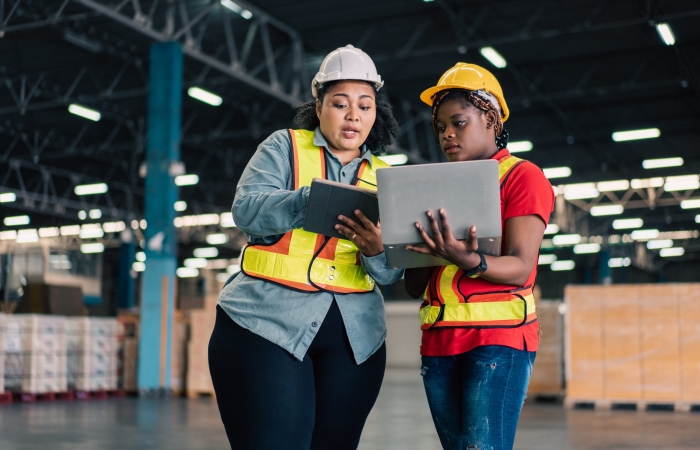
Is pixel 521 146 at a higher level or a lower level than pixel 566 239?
higher

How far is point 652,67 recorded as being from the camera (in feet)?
58.1

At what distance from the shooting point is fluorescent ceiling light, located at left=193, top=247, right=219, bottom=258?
4228 cm

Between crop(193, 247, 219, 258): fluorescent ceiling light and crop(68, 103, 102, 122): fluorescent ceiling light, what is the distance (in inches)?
865

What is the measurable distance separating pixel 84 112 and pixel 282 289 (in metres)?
18.9

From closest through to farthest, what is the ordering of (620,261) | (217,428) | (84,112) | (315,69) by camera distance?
(217,428) → (315,69) → (84,112) → (620,261)

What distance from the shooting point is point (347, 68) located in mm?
2553

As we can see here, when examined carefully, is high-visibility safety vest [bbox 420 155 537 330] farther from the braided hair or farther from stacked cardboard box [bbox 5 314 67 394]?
stacked cardboard box [bbox 5 314 67 394]

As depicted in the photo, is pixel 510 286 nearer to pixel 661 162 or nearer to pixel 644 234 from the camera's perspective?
pixel 661 162

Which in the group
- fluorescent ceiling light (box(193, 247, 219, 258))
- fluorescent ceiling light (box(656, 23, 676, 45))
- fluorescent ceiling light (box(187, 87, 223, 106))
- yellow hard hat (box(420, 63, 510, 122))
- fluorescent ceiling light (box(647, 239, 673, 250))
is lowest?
yellow hard hat (box(420, 63, 510, 122))

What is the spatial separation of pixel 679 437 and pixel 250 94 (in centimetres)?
1396


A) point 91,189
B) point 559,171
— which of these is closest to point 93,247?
point 91,189

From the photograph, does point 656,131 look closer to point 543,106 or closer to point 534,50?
point 543,106

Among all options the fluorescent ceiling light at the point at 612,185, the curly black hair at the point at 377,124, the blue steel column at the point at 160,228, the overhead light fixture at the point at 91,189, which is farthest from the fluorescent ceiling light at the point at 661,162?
the curly black hair at the point at 377,124

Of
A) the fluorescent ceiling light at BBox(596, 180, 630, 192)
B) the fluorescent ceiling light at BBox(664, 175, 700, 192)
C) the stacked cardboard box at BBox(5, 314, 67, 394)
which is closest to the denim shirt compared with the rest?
the stacked cardboard box at BBox(5, 314, 67, 394)
